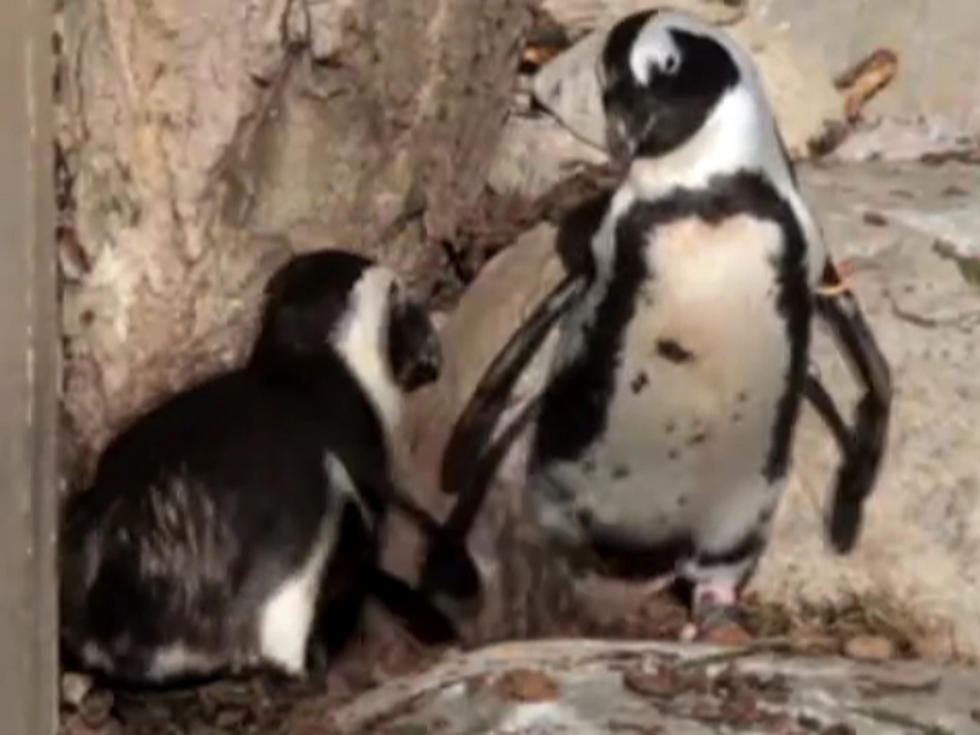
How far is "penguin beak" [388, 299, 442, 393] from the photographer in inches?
147

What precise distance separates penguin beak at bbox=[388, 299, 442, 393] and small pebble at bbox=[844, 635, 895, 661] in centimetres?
46

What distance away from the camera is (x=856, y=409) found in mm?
3773

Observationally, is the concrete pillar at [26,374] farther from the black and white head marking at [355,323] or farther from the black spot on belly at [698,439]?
the black spot on belly at [698,439]

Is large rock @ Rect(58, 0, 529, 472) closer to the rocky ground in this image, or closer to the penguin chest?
the rocky ground

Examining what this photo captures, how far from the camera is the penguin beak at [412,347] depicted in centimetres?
373

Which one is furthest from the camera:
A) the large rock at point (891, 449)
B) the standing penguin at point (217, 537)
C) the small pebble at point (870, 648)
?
the large rock at point (891, 449)

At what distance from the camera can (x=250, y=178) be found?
3725 millimetres

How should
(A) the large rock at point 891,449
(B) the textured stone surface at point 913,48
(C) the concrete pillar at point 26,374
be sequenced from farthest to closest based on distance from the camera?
(B) the textured stone surface at point 913,48 < (A) the large rock at point 891,449 < (C) the concrete pillar at point 26,374

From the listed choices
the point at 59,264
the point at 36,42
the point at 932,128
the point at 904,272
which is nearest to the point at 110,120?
the point at 59,264

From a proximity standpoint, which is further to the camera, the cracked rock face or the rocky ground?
the cracked rock face

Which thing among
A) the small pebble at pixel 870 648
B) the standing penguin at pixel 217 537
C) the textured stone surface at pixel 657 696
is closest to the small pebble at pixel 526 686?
the textured stone surface at pixel 657 696

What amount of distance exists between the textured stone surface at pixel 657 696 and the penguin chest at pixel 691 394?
230 millimetres

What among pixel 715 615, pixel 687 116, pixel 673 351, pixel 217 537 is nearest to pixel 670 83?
pixel 687 116

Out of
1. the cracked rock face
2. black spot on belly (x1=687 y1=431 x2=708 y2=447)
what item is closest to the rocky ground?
the cracked rock face
